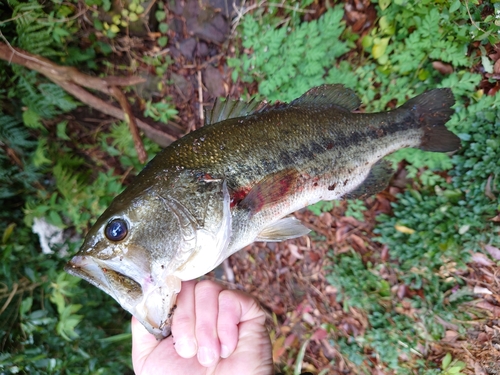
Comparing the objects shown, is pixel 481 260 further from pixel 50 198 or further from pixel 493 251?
pixel 50 198

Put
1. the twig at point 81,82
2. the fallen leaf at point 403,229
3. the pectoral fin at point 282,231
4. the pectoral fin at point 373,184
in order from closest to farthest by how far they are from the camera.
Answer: the pectoral fin at point 282,231 < the pectoral fin at point 373,184 < the fallen leaf at point 403,229 < the twig at point 81,82

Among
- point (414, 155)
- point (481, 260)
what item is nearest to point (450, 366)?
point (481, 260)

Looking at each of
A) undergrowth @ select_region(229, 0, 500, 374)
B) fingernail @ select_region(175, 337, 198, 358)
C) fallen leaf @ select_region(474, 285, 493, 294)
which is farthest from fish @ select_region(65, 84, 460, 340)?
fallen leaf @ select_region(474, 285, 493, 294)

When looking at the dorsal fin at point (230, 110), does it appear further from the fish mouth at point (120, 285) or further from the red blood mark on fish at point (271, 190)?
the fish mouth at point (120, 285)

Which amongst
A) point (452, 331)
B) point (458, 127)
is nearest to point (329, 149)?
point (458, 127)

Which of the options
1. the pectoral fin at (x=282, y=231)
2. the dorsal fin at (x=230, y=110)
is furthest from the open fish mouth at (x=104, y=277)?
the dorsal fin at (x=230, y=110)

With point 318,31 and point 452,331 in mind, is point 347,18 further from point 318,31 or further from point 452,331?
point 452,331

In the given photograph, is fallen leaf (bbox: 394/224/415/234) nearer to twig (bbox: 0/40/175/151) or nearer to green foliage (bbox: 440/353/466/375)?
green foliage (bbox: 440/353/466/375)
